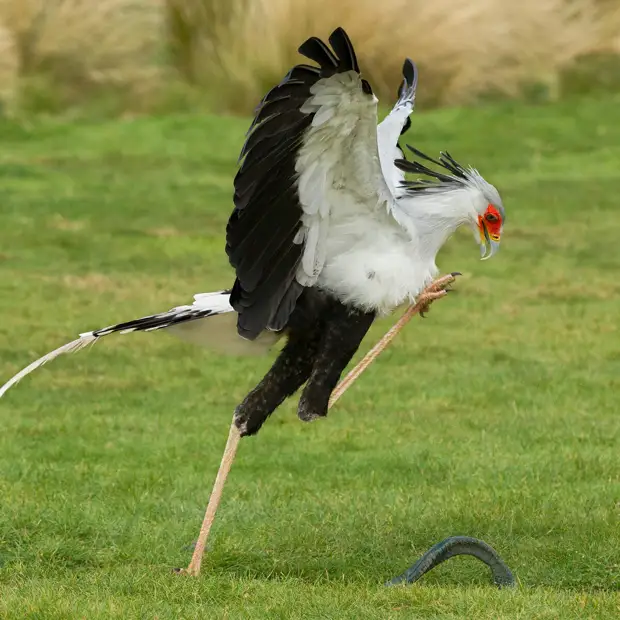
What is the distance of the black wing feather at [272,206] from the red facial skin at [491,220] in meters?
0.83

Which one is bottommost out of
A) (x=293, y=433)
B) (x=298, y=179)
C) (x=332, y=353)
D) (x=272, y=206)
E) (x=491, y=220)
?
(x=293, y=433)

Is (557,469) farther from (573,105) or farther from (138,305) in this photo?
(573,105)

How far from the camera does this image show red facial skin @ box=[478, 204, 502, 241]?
6.15m

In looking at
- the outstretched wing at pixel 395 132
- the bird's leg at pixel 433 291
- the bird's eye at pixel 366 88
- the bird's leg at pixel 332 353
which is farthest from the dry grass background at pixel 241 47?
the bird's eye at pixel 366 88

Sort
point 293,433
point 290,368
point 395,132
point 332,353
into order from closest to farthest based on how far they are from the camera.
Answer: point 332,353, point 290,368, point 395,132, point 293,433

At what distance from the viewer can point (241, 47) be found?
18812mm

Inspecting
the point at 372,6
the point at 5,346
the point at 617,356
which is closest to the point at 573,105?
the point at 372,6

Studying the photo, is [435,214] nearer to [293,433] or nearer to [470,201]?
[470,201]

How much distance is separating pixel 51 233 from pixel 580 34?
8865 mm

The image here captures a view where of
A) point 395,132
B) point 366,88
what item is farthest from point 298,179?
point 395,132

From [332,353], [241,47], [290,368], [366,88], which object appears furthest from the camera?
[241,47]

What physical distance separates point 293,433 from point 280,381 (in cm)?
265

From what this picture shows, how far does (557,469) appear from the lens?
7730mm

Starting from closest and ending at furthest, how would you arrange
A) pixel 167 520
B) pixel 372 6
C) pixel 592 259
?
pixel 167 520 → pixel 592 259 → pixel 372 6
